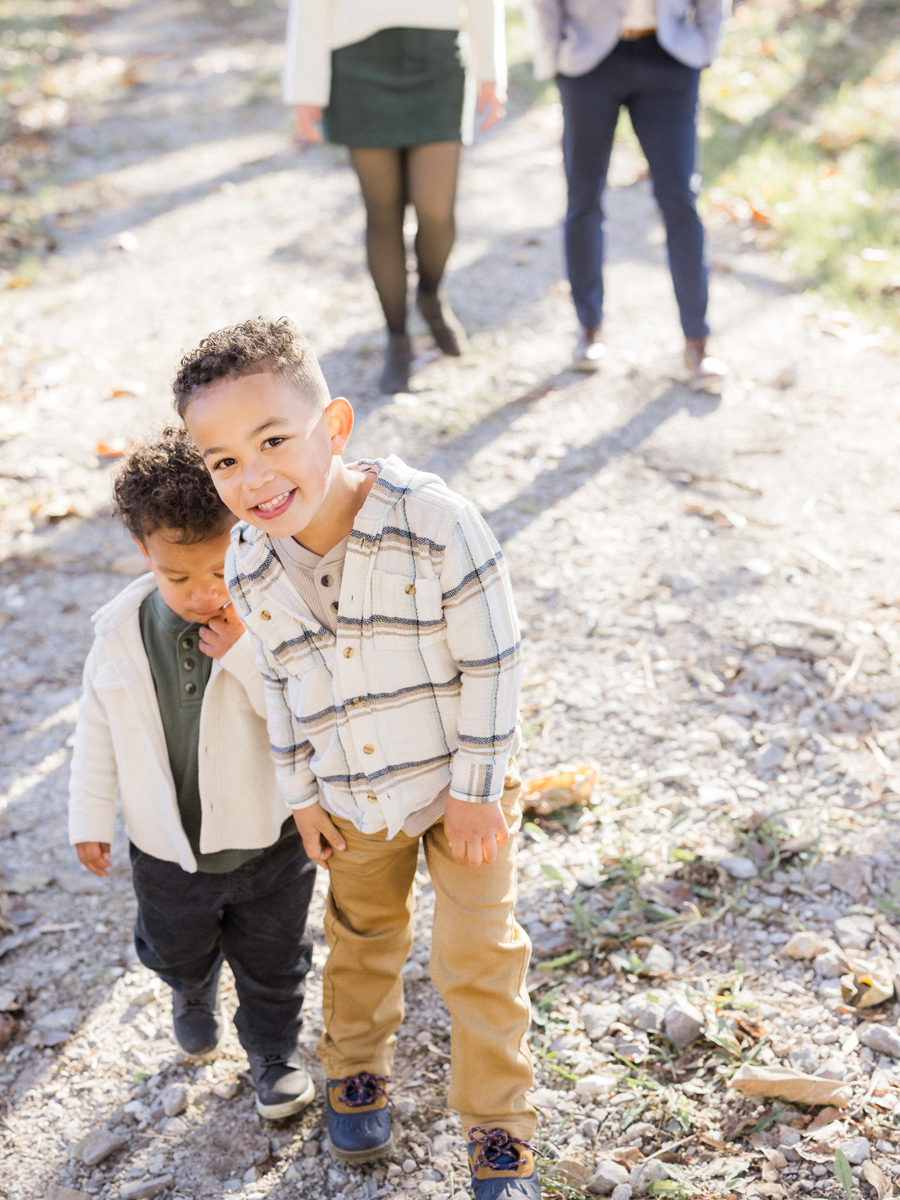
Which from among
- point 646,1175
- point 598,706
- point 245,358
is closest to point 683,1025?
point 646,1175

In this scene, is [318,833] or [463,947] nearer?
[463,947]

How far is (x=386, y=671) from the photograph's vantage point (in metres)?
1.73

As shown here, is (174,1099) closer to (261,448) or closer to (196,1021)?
(196,1021)

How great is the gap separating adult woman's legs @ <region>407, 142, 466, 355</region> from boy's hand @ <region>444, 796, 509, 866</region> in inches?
120

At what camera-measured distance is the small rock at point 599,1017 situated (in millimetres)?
2195

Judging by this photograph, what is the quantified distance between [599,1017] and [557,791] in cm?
64

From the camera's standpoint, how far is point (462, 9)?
13.1 ft

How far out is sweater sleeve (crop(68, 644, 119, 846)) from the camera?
1996 mm

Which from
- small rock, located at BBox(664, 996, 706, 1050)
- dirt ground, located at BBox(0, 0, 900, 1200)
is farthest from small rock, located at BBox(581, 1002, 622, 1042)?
small rock, located at BBox(664, 996, 706, 1050)

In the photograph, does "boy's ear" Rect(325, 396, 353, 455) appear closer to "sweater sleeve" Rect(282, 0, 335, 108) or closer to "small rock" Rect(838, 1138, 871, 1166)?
"small rock" Rect(838, 1138, 871, 1166)

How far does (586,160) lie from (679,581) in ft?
5.98

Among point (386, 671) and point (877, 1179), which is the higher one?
point (386, 671)

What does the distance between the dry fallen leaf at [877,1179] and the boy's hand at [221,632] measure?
1.44 m

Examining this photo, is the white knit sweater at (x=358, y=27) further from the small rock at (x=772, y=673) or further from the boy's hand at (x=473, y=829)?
the boy's hand at (x=473, y=829)
